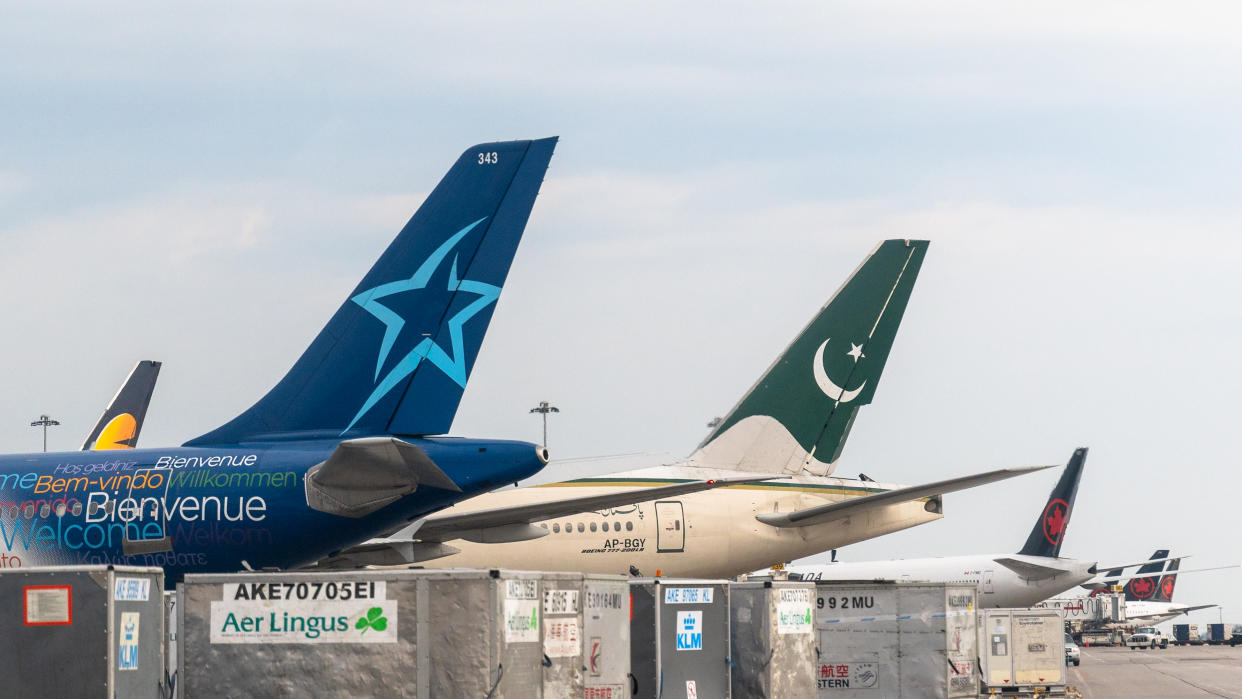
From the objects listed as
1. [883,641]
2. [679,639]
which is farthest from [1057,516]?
[679,639]

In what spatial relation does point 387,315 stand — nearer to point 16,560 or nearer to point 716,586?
point 16,560

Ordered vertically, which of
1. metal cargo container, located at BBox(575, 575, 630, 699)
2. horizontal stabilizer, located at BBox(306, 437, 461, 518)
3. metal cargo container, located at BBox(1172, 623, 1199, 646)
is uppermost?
horizontal stabilizer, located at BBox(306, 437, 461, 518)

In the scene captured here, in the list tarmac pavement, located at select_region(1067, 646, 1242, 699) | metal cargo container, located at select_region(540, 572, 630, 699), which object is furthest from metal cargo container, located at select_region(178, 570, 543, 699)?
tarmac pavement, located at select_region(1067, 646, 1242, 699)

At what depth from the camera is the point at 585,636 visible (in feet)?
40.5

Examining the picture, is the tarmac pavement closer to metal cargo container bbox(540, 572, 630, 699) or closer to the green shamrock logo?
metal cargo container bbox(540, 572, 630, 699)

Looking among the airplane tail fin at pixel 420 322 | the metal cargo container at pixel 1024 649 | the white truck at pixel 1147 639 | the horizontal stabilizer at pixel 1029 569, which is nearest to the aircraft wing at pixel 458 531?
the airplane tail fin at pixel 420 322

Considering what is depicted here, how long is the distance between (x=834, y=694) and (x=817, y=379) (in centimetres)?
1386

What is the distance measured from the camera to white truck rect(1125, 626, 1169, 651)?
3664 inches

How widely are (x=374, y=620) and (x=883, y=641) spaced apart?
9.49 metres

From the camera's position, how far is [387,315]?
68.3ft

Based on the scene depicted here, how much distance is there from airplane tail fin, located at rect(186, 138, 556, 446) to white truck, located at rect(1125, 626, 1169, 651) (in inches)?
3171

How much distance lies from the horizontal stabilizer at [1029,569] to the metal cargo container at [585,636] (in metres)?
52.7

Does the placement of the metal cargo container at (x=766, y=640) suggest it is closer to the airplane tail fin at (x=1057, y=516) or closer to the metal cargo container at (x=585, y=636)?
the metal cargo container at (x=585, y=636)

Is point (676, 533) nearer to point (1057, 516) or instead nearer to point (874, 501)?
point (874, 501)
